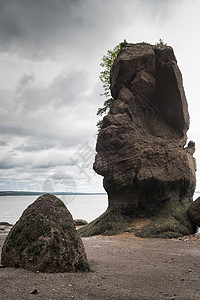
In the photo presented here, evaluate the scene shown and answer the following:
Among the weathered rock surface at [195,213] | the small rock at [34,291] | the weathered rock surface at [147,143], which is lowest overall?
the weathered rock surface at [195,213]

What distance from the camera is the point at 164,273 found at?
21.7 ft

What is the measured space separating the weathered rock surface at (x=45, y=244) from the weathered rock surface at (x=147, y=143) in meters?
10.6

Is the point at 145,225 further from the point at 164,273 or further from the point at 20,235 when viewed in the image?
the point at 20,235

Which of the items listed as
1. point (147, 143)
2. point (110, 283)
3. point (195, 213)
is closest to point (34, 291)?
point (110, 283)

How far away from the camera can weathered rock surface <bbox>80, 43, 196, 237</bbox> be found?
1759 centimetres

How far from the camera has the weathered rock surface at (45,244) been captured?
6016mm

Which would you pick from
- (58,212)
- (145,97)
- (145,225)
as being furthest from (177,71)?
(58,212)

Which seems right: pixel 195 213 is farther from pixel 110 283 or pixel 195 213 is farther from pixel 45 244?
pixel 45 244

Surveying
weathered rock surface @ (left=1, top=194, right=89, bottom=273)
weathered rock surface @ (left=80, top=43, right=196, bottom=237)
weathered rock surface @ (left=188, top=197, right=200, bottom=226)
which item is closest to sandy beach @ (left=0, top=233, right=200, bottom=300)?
weathered rock surface @ (left=1, top=194, right=89, bottom=273)

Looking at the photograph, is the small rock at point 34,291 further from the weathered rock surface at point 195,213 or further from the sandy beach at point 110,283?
the weathered rock surface at point 195,213

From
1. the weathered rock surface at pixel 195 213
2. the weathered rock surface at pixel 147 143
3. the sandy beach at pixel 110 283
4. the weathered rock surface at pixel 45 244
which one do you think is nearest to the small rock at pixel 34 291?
the sandy beach at pixel 110 283

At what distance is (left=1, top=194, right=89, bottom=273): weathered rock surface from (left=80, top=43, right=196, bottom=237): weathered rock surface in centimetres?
1058

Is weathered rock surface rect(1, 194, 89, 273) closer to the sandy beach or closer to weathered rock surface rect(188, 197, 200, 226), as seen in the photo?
the sandy beach

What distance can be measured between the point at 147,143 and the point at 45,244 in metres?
13.4
